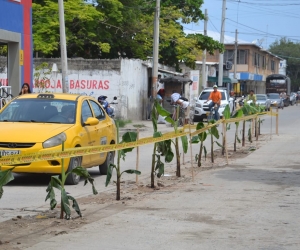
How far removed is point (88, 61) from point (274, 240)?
27068 millimetres

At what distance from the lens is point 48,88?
35.0 metres

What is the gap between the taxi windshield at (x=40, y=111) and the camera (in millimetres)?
12961

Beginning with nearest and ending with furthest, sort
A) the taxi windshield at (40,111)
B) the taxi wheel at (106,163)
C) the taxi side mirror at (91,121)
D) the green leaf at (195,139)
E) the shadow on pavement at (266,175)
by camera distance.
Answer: the taxi side mirror at (91,121)
the taxi windshield at (40,111)
the shadow on pavement at (266,175)
the taxi wheel at (106,163)
the green leaf at (195,139)

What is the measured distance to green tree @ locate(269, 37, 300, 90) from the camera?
5023 inches

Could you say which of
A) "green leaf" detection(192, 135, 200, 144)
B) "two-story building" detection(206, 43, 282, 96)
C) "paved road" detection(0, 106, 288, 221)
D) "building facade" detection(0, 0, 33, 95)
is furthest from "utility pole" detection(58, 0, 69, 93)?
"two-story building" detection(206, 43, 282, 96)

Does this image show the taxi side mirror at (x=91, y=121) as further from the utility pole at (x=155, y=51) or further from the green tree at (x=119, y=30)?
the green tree at (x=119, y=30)

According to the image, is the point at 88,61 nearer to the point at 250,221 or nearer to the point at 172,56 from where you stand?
the point at 172,56

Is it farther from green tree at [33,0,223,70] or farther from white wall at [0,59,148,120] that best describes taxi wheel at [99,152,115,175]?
green tree at [33,0,223,70]

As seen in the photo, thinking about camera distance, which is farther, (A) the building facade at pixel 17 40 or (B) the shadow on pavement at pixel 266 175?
(A) the building facade at pixel 17 40

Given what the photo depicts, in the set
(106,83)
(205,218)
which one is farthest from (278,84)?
(205,218)

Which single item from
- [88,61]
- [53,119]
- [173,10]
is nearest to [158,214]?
[53,119]

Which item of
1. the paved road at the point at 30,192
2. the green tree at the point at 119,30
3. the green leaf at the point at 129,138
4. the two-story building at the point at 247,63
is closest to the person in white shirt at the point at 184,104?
the green tree at the point at 119,30

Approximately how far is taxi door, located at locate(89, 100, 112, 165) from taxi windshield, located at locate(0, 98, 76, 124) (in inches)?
28.9

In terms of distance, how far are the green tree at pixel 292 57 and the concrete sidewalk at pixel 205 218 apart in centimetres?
11523
